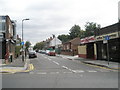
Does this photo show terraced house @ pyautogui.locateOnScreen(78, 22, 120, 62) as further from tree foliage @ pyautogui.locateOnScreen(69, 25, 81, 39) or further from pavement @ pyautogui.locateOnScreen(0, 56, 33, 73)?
tree foliage @ pyautogui.locateOnScreen(69, 25, 81, 39)

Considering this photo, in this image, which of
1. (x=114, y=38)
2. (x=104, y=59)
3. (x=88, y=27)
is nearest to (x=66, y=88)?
(x=114, y=38)

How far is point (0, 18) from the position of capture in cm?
2591

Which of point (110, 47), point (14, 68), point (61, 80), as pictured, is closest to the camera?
point (61, 80)

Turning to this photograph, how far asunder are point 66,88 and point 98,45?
21.3 metres

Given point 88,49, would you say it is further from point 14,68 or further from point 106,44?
point 14,68

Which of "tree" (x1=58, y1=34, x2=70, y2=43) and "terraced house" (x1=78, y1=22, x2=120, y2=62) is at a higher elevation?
"tree" (x1=58, y1=34, x2=70, y2=43)

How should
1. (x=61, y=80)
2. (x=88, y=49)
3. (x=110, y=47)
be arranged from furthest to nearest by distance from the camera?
(x=88, y=49)
(x=110, y=47)
(x=61, y=80)

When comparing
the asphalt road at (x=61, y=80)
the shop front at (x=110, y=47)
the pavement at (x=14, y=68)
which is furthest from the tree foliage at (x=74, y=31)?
the asphalt road at (x=61, y=80)

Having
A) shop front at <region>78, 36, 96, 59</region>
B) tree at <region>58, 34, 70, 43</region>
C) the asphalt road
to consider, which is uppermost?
tree at <region>58, 34, 70, 43</region>

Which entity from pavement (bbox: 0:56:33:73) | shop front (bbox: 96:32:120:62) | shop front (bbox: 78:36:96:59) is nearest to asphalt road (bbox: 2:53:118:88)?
pavement (bbox: 0:56:33:73)

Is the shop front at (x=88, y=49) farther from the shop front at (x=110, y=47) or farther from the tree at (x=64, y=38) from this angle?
the tree at (x=64, y=38)

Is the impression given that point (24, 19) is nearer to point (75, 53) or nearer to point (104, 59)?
point (104, 59)

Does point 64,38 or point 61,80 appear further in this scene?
point 64,38

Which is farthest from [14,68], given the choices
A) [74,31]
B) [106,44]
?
[74,31]
